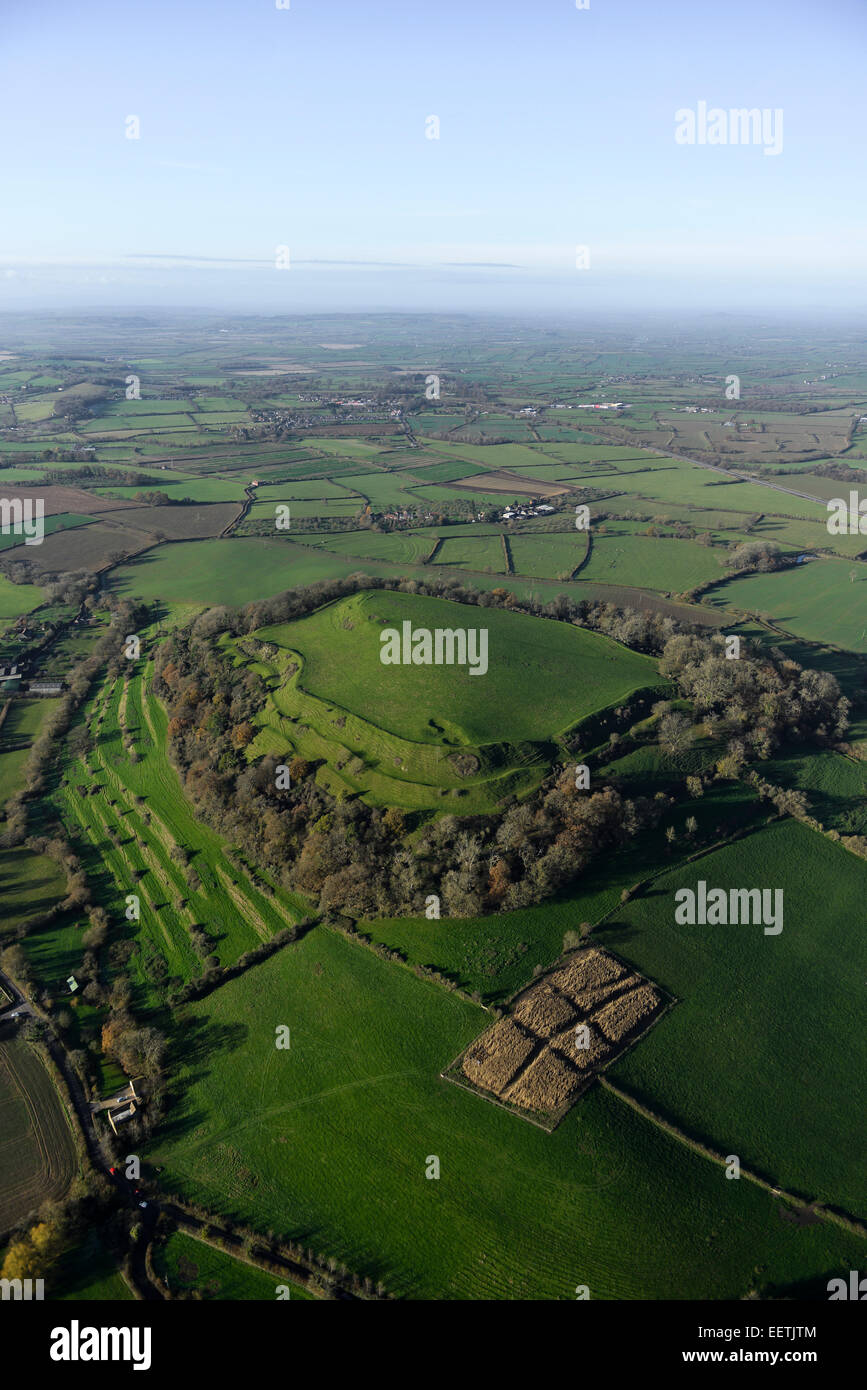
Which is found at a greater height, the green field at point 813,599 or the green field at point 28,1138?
the green field at point 813,599

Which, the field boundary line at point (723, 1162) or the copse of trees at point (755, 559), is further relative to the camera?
the copse of trees at point (755, 559)

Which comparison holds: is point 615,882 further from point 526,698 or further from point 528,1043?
point 526,698

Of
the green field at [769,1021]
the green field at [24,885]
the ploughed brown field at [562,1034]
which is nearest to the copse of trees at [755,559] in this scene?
the green field at [769,1021]

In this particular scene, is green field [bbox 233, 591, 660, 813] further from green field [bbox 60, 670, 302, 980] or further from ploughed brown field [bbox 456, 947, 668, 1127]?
ploughed brown field [bbox 456, 947, 668, 1127]

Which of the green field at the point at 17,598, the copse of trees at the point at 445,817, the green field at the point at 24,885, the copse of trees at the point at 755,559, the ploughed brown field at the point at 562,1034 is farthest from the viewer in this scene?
the copse of trees at the point at 755,559

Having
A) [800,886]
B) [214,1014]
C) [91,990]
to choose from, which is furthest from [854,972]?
[91,990]

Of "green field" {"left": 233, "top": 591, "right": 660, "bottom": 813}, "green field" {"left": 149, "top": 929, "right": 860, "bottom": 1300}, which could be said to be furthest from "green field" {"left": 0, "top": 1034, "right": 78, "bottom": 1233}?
"green field" {"left": 233, "top": 591, "right": 660, "bottom": 813}

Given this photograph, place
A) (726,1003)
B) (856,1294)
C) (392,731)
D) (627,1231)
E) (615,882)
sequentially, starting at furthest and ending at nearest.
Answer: (392,731) < (615,882) < (726,1003) < (627,1231) < (856,1294)

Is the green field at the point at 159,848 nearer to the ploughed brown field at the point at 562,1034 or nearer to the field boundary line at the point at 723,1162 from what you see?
the ploughed brown field at the point at 562,1034
